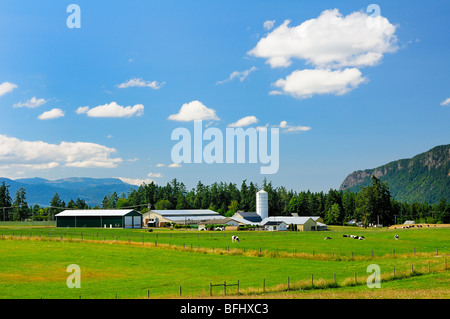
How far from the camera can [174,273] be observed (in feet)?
152

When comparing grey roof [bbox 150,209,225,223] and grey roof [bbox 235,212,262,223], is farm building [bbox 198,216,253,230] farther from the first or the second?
grey roof [bbox 235,212,262,223]

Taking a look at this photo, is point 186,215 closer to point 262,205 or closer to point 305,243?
point 262,205

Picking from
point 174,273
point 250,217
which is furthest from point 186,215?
point 174,273

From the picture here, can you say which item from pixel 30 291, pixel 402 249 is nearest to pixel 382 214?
pixel 402 249

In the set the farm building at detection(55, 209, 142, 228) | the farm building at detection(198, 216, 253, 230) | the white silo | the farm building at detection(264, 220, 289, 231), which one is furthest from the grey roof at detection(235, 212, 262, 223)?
the farm building at detection(55, 209, 142, 228)

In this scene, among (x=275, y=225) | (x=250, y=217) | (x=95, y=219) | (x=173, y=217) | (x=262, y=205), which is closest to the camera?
(x=95, y=219)

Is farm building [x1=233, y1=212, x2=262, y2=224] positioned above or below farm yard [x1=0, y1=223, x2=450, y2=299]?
below

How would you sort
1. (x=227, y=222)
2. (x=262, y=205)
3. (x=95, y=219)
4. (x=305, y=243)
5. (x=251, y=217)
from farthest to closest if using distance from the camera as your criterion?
(x=262, y=205)
(x=251, y=217)
(x=227, y=222)
(x=95, y=219)
(x=305, y=243)

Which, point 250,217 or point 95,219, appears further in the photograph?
point 250,217

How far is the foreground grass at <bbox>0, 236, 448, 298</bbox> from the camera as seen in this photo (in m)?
35.4

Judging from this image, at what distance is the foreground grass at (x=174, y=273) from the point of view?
35.4 metres

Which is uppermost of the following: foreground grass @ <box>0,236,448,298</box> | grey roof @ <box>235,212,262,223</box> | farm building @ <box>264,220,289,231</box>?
foreground grass @ <box>0,236,448,298</box>

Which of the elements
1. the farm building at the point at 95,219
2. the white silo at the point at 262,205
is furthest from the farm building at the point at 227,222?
the farm building at the point at 95,219
